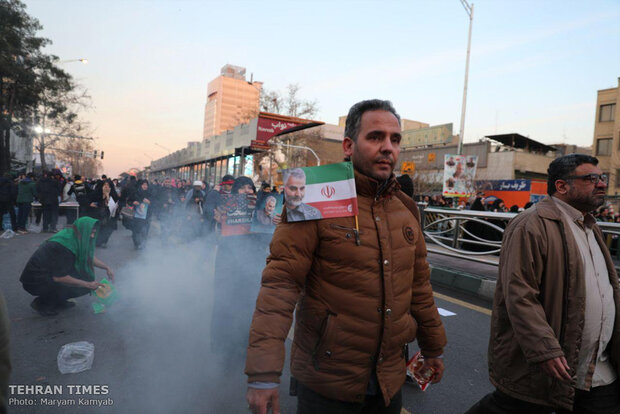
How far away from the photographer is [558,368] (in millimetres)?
1764

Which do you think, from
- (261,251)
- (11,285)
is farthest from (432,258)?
(11,285)

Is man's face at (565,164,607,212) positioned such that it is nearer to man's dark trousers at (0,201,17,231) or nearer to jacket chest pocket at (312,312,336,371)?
jacket chest pocket at (312,312,336,371)

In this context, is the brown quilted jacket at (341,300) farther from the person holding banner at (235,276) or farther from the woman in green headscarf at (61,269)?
the woman in green headscarf at (61,269)

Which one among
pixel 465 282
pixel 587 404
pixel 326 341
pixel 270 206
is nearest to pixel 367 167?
pixel 326 341

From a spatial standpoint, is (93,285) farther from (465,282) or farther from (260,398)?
(465,282)

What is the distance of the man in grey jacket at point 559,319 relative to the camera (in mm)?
1834

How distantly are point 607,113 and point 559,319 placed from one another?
4446 cm

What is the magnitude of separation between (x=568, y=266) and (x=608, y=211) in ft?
47.6

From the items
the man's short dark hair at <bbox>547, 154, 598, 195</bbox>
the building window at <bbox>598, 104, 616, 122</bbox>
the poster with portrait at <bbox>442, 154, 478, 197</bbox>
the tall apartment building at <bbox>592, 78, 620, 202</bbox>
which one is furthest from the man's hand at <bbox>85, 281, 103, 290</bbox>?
the building window at <bbox>598, 104, 616, 122</bbox>

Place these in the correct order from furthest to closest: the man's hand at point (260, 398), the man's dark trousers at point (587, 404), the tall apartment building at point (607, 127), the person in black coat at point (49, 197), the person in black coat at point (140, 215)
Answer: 1. the tall apartment building at point (607, 127)
2. the person in black coat at point (49, 197)
3. the person in black coat at point (140, 215)
4. the man's dark trousers at point (587, 404)
5. the man's hand at point (260, 398)

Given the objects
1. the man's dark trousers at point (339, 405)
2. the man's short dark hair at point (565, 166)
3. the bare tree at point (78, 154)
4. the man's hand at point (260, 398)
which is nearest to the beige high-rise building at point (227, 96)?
the bare tree at point (78, 154)

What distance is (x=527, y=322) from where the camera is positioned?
184cm

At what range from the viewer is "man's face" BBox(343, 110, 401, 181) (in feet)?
5.08

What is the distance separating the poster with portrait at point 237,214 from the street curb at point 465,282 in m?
4.13
